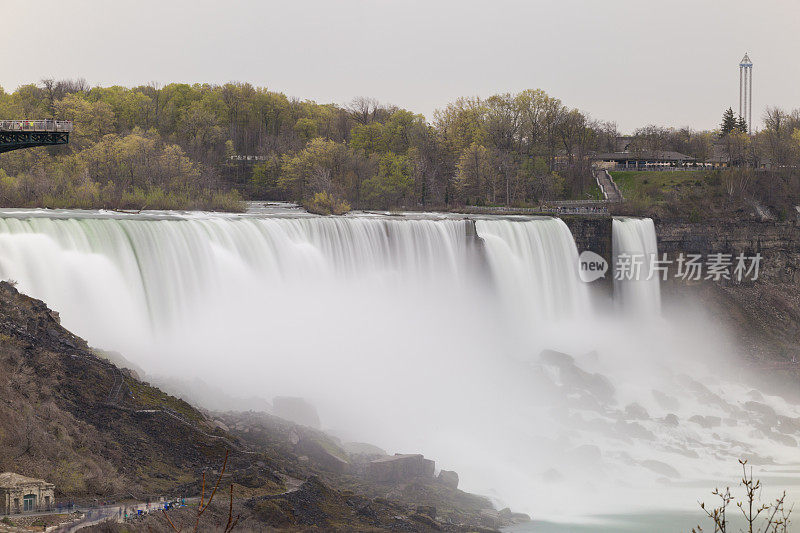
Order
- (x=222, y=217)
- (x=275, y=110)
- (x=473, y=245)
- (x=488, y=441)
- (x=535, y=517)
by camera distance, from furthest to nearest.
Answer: (x=275, y=110) → (x=473, y=245) → (x=222, y=217) → (x=488, y=441) → (x=535, y=517)

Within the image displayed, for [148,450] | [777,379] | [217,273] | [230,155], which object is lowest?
[777,379]

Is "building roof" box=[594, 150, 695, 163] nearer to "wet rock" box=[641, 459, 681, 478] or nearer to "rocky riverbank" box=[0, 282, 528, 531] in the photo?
"wet rock" box=[641, 459, 681, 478]

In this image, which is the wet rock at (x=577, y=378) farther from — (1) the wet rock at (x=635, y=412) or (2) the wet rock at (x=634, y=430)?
(2) the wet rock at (x=634, y=430)

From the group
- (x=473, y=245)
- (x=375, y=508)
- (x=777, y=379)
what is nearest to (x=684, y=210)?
(x=777, y=379)

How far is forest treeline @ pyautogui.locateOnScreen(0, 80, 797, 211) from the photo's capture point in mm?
55844

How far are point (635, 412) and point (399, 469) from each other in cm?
1482

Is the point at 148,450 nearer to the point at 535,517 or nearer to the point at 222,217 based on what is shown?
the point at 535,517

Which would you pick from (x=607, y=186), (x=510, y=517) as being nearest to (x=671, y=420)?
(x=510, y=517)

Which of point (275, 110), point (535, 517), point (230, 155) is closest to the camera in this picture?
point (535, 517)

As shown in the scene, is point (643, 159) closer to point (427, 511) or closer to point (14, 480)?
point (427, 511)

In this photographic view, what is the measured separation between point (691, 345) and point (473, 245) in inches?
584

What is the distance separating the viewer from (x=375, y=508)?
20.5 metres

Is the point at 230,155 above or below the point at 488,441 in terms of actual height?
above

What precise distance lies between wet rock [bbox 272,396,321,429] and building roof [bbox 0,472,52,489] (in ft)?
37.6
